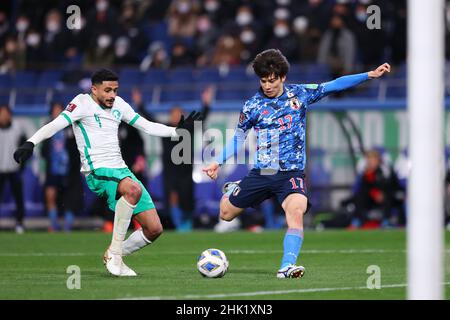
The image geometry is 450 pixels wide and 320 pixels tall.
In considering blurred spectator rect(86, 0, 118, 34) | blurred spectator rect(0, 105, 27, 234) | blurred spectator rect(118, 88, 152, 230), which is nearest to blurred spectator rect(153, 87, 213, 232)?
blurred spectator rect(118, 88, 152, 230)

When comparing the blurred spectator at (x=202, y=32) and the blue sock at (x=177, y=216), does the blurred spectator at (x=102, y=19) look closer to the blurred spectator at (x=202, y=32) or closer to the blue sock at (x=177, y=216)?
the blurred spectator at (x=202, y=32)

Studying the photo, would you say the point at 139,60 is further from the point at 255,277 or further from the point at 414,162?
the point at 414,162

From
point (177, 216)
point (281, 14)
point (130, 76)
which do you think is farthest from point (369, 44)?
point (177, 216)

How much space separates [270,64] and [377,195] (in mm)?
10505

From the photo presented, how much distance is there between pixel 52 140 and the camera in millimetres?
22188

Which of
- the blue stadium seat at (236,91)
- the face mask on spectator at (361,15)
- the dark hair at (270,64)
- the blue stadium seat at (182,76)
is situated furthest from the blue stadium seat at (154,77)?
the dark hair at (270,64)

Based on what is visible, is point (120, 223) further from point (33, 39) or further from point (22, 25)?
point (22, 25)

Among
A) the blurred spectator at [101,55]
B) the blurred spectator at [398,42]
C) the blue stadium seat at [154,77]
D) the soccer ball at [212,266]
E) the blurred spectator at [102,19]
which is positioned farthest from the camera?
the blurred spectator at [102,19]

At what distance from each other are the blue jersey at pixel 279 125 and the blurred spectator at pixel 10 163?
10.5 metres

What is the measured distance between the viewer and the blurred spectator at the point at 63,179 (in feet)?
71.3

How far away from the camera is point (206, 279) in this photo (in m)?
10.8

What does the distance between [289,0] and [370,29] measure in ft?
11.9

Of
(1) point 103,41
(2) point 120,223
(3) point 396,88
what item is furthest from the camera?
(1) point 103,41
